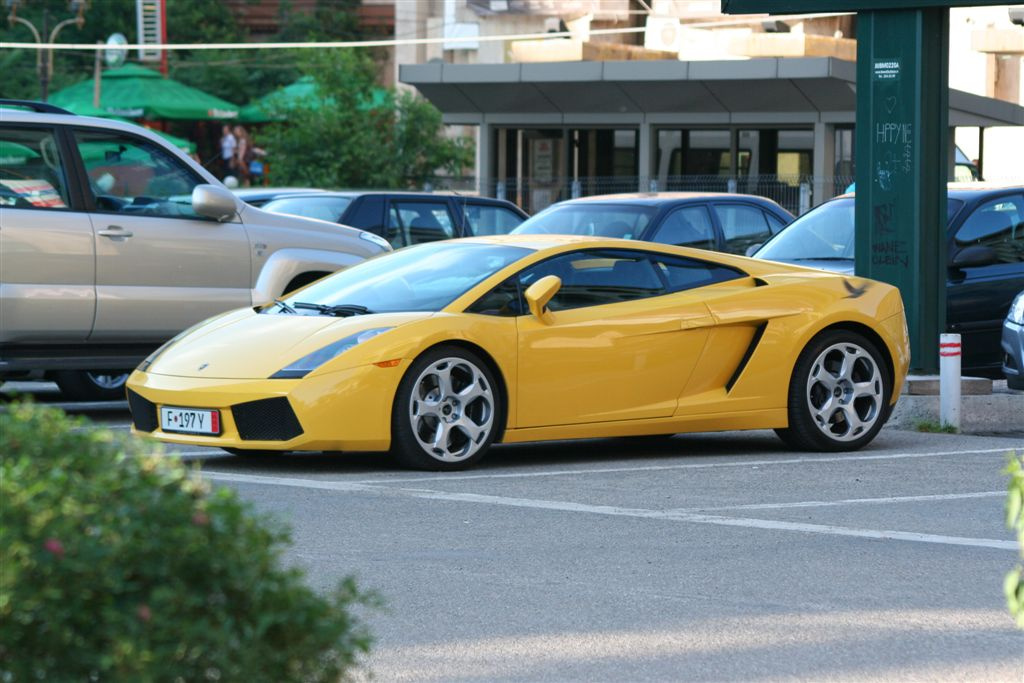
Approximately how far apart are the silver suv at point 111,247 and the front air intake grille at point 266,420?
107 inches

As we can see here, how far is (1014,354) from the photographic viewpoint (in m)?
12.0

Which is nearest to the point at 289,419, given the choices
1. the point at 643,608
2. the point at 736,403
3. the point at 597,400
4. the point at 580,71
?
the point at 597,400

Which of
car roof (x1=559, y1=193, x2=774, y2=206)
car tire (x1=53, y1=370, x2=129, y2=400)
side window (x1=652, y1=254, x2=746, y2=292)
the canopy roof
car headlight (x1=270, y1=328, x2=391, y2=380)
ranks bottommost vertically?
car tire (x1=53, y1=370, x2=129, y2=400)

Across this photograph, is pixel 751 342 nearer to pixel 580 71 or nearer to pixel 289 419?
pixel 289 419

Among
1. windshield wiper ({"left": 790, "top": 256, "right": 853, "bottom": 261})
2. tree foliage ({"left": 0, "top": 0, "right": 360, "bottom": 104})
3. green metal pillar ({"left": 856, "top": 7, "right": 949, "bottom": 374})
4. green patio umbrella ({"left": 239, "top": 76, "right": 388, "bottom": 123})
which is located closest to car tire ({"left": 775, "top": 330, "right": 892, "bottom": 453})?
green metal pillar ({"left": 856, "top": 7, "right": 949, "bottom": 374})

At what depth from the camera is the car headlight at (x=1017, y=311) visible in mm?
12016

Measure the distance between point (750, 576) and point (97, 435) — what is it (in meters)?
3.77

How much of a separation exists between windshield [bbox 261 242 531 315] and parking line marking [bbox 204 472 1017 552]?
112 cm

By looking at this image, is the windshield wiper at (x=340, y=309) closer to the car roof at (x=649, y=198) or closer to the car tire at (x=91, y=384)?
the car tire at (x=91, y=384)

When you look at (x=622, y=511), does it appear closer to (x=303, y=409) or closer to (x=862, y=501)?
(x=862, y=501)

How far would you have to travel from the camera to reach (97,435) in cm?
312

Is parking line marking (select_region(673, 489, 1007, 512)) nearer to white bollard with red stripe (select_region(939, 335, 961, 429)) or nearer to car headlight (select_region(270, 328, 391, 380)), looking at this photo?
car headlight (select_region(270, 328, 391, 380))

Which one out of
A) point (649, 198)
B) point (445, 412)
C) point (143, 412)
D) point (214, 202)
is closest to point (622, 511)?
point (445, 412)

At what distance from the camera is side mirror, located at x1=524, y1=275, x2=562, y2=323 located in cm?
928
